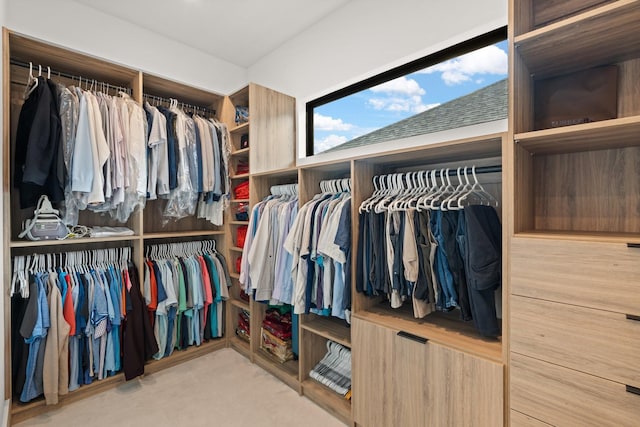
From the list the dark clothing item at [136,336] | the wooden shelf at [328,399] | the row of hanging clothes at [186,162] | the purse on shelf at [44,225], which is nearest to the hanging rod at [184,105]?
the row of hanging clothes at [186,162]

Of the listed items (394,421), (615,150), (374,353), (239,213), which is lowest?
(394,421)

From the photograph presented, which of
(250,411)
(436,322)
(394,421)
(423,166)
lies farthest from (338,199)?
(250,411)

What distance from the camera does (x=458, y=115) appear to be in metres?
1.95

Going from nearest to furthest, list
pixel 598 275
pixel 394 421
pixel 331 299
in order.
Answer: pixel 598 275
pixel 394 421
pixel 331 299

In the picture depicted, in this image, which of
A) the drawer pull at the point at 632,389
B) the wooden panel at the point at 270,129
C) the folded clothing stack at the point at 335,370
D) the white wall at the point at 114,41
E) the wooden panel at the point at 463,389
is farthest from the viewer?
the wooden panel at the point at 270,129

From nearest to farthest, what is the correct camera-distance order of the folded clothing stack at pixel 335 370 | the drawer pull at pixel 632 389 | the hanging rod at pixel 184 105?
the drawer pull at pixel 632 389 → the folded clothing stack at pixel 335 370 → the hanging rod at pixel 184 105

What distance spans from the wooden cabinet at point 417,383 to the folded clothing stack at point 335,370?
0.90 ft

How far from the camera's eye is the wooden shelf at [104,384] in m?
A: 1.89

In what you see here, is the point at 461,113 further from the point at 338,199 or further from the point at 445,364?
the point at 445,364

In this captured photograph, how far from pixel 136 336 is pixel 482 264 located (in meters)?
2.39

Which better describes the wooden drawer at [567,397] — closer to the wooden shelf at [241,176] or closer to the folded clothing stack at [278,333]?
the folded clothing stack at [278,333]

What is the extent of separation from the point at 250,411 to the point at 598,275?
6.55 feet

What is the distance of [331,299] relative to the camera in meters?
1.92

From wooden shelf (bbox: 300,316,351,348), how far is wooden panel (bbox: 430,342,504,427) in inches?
22.6
